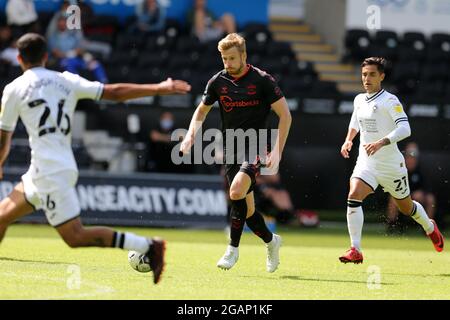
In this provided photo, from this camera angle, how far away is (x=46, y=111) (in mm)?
8203

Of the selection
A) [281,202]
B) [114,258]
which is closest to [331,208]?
[281,202]

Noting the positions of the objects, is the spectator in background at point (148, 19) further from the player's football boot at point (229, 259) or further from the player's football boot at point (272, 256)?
the player's football boot at point (229, 259)

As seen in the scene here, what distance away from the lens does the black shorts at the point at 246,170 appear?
10.7m

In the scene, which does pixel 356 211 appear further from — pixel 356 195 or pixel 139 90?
pixel 139 90

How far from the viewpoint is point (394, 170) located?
12.0 meters

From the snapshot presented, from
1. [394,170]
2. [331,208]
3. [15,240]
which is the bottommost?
[331,208]

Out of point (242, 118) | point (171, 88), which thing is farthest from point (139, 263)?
point (171, 88)

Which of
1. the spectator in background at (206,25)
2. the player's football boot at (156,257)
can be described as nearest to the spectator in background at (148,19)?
the spectator in background at (206,25)

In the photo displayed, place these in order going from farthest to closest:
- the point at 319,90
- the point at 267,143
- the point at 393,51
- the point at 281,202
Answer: the point at 393,51 → the point at 319,90 → the point at 281,202 → the point at 267,143

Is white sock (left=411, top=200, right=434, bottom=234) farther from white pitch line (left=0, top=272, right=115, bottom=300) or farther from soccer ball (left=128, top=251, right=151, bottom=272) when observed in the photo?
white pitch line (left=0, top=272, right=115, bottom=300)

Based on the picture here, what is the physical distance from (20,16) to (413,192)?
8.61 m

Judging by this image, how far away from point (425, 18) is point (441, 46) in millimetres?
1591

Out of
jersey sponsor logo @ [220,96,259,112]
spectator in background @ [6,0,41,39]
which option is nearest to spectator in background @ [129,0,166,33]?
spectator in background @ [6,0,41,39]
